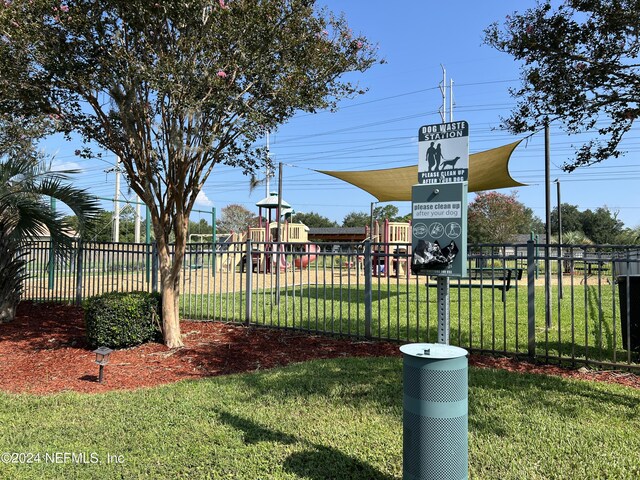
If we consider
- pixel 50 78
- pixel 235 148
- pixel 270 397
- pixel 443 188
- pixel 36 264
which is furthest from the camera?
pixel 36 264

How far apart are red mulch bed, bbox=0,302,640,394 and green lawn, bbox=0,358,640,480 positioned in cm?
54

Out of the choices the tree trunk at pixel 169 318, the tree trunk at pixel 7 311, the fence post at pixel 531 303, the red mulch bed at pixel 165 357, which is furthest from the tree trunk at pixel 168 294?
the fence post at pixel 531 303

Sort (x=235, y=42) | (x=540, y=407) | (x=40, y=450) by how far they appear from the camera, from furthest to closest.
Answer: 1. (x=235, y=42)
2. (x=540, y=407)
3. (x=40, y=450)

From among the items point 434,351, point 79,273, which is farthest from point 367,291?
point 79,273

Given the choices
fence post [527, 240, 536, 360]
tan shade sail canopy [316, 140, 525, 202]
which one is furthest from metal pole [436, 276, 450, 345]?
tan shade sail canopy [316, 140, 525, 202]

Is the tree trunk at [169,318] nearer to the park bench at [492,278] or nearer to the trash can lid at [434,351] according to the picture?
the park bench at [492,278]

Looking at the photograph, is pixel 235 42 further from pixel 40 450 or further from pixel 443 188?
pixel 40 450

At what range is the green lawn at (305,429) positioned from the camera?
2.95 meters

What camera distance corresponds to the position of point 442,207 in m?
2.67

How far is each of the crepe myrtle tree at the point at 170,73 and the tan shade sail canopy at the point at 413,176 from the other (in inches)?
109

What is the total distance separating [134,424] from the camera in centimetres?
367

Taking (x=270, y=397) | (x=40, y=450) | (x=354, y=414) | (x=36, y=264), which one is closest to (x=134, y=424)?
(x=40, y=450)

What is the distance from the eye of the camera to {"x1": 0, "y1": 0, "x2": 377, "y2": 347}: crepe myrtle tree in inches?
204

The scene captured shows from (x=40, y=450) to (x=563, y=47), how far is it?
6.09 metres
